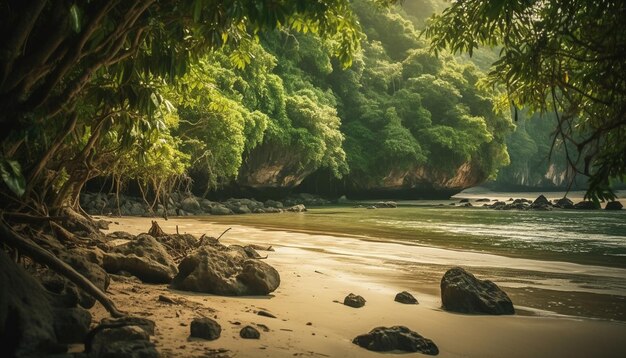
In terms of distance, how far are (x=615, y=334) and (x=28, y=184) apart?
20.3 ft

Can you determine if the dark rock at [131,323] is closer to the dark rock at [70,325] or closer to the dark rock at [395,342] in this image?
the dark rock at [70,325]

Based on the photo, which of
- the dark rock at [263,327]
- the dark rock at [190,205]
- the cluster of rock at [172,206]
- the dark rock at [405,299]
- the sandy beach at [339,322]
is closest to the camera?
the sandy beach at [339,322]

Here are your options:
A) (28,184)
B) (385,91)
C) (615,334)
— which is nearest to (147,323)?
(28,184)

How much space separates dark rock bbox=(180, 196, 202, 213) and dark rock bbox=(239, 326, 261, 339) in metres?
20.8

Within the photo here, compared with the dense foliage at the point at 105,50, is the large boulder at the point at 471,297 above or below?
below

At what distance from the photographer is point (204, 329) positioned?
3.88 m

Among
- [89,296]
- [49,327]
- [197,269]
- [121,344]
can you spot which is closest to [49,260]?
[89,296]

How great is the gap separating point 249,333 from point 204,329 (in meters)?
0.37

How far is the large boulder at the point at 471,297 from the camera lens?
19.1 feet

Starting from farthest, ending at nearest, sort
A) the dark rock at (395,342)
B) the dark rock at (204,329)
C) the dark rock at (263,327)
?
the dark rock at (263,327) → the dark rock at (395,342) → the dark rock at (204,329)

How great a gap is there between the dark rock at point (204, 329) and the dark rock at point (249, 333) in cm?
21

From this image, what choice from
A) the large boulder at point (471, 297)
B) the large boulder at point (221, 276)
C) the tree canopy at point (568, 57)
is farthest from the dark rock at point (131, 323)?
the large boulder at point (471, 297)

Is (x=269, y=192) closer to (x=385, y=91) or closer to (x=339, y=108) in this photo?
(x=339, y=108)

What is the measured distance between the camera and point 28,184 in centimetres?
508
